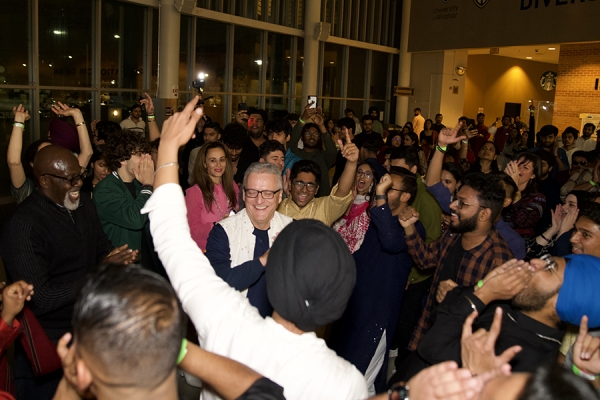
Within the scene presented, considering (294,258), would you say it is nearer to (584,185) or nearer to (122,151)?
(122,151)

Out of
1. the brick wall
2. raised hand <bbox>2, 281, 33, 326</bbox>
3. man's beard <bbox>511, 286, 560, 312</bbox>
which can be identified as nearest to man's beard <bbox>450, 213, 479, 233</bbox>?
man's beard <bbox>511, 286, 560, 312</bbox>

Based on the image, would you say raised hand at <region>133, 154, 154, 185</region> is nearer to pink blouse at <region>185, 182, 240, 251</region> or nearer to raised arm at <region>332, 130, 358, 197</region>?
pink blouse at <region>185, 182, 240, 251</region>

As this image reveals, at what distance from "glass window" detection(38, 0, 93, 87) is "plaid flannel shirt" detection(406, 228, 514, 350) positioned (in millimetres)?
8563

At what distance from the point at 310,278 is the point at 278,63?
43.0 feet

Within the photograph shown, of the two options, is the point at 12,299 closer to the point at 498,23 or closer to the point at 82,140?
the point at 82,140

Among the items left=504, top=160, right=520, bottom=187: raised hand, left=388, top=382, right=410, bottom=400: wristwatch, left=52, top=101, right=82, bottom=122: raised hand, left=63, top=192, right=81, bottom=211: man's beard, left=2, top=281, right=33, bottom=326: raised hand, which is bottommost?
left=2, top=281, right=33, bottom=326: raised hand

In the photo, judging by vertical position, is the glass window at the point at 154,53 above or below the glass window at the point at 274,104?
above

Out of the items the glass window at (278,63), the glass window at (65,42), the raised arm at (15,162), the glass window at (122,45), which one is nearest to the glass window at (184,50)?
the glass window at (122,45)

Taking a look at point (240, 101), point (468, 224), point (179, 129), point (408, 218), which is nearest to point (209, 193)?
point (408, 218)

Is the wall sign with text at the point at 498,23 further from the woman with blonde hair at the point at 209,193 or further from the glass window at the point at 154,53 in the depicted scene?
the woman with blonde hair at the point at 209,193

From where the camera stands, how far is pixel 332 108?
1576 centimetres

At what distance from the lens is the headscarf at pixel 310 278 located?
4.31ft

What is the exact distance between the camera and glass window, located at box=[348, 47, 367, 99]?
→ 16125mm

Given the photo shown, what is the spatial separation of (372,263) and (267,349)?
Result: 6.66 feet
